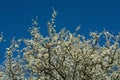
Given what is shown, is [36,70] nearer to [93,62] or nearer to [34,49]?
[34,49]

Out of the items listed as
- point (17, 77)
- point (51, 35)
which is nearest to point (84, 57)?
point (51, 35)

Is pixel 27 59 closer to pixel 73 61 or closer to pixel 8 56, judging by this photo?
pixel 8 56

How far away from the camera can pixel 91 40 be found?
84.3ft

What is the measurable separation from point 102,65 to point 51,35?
12.2 feet

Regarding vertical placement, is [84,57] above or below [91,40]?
below

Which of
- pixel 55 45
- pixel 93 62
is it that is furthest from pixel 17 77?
pixel 93 62

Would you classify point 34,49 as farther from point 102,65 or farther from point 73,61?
point 102,65

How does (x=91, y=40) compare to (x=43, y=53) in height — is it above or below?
above

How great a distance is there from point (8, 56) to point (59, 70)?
3.19 metres

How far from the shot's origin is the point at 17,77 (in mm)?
24422

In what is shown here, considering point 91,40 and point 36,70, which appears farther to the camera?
point 91,40

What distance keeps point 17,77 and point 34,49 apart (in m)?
2.08

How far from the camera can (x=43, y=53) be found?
2345cm

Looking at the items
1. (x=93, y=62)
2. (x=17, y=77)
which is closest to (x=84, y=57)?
(x=93, y=62)
